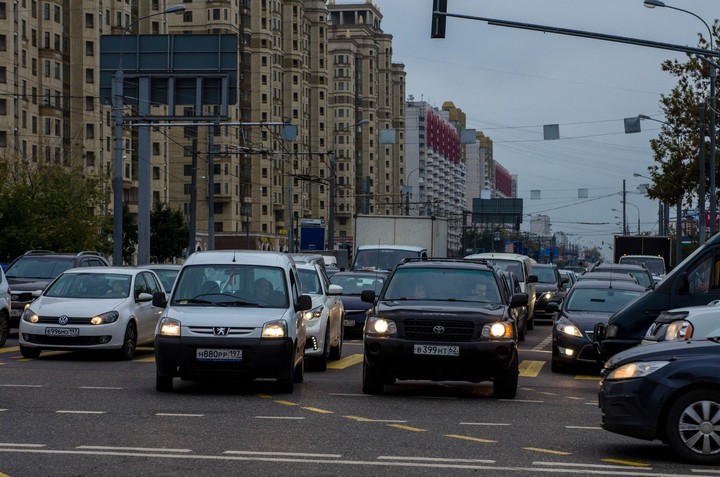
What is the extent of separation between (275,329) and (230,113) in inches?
4759

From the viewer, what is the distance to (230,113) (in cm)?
13588

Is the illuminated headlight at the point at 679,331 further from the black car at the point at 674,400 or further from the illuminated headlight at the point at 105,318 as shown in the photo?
the illuminated headlight at the point at 105,318

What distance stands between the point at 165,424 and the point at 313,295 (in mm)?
9769

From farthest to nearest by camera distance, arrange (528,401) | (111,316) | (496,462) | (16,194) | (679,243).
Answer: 1. (679,243)
2. (16,194)
3. (111,316)
4. (528,401)
5. (496,462)

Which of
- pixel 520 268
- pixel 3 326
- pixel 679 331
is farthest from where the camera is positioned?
pixel 520 268

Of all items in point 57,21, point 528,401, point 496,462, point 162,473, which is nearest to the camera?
point 162,473

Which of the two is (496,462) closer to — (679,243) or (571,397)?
(571,397)

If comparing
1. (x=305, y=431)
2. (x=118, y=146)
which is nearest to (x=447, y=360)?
(x=305, y=431)

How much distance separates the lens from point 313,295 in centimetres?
2259

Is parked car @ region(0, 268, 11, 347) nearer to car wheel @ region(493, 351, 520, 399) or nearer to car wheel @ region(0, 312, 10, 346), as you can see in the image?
car wheel @ region(0, 312, 10, 346)

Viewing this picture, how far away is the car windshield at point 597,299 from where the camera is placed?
23.4 metres

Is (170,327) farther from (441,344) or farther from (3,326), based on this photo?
(3,326)

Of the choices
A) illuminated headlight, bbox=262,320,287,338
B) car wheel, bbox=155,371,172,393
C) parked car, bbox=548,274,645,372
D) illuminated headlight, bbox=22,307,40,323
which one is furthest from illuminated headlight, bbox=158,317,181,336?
parked car, bbox=548,274,645,372

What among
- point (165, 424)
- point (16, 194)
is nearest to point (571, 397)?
point (165, 424)
